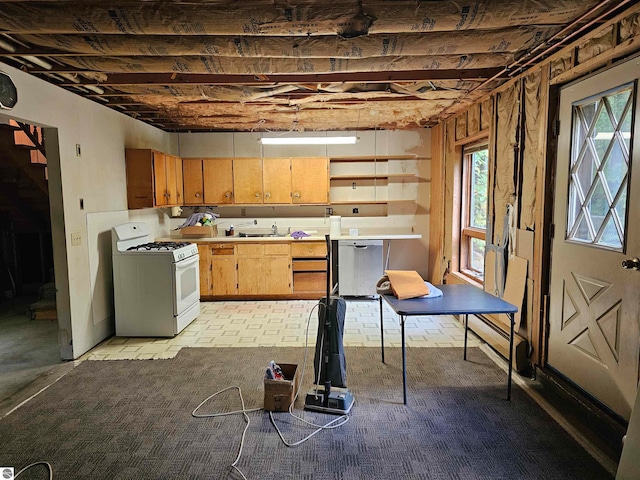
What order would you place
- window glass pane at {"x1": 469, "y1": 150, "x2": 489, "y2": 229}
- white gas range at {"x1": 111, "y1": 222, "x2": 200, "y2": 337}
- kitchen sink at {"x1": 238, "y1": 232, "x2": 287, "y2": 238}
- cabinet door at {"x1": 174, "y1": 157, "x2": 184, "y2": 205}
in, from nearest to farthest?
1. white gas range at {"x1": 111, "y1": 222, "x2": 200, "y2": 337}
2. window glass pane at {"x1": 469, "y1": 150, "x2": 489, "y2": 229}
3. cabinet door at {"x1": 174, "y1": 157, "x2": 184, "y2": 205}
4. kitchen sink at {"x1": 238, "y1": 232, "x2": 287, "y2": 238}

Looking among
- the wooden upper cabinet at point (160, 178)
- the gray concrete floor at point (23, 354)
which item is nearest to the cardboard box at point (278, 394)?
the gray concrete floor at point (23, 354)

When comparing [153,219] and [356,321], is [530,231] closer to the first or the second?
[356,321]

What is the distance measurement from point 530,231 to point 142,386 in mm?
3442

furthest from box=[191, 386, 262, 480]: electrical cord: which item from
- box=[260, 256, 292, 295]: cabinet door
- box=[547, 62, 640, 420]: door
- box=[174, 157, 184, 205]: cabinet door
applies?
box=[174, 157, 184, 205]: cabinet door

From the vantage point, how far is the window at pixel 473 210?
15.7ft

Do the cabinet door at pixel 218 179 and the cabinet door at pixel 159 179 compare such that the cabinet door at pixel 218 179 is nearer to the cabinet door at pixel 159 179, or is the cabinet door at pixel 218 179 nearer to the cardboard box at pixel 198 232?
the cardboard box at pixel 198 232

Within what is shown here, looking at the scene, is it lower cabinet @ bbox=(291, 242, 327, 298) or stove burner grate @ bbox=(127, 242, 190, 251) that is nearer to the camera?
stove burner grate @ bbox=(127, 242, 190, 251)

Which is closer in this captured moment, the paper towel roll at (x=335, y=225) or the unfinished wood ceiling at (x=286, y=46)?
the unfinished wood ceiling at (x=286, y=46)

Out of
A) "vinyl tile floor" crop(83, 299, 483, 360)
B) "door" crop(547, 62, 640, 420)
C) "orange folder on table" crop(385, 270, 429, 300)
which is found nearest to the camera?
"door" crop(547, 62, 640, 420)

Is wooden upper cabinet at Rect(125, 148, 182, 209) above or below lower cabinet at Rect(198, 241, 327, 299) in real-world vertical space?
above

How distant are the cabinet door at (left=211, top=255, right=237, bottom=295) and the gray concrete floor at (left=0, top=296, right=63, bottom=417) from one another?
1980 millimetres

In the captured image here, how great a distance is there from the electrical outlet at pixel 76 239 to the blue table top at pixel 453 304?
296cm

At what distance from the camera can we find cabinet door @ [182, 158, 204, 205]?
6074mm

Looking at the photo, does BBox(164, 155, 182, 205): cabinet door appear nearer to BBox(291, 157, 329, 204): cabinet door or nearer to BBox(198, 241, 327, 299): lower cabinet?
BBox(198, 241, 327, 299): lower cabinet
